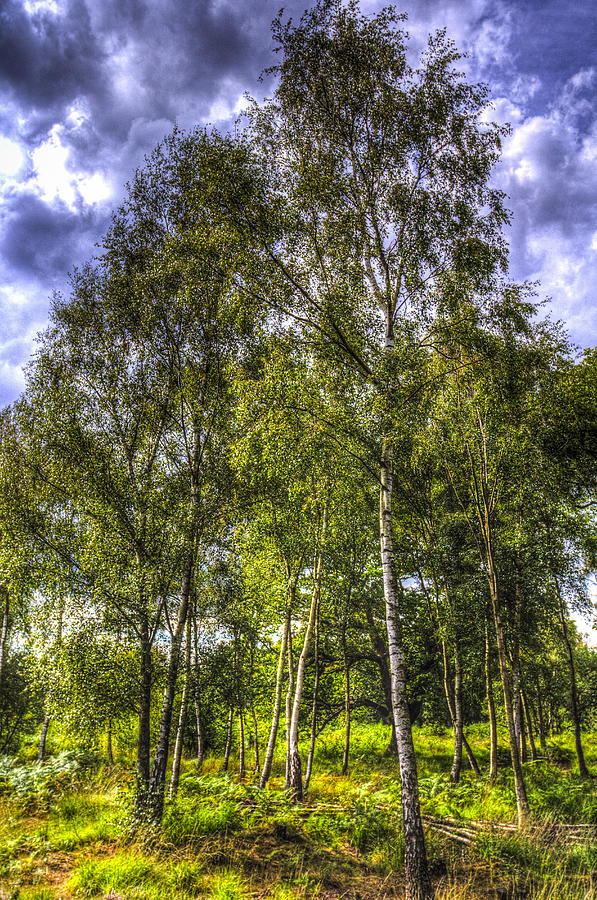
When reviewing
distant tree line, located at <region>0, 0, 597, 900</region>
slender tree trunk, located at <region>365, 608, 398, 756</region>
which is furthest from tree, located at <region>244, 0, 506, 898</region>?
slender tree trunk, located at <region>365, 608, 398, 756</region>

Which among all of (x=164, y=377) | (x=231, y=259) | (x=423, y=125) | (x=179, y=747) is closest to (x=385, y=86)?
(x=423, y=125)

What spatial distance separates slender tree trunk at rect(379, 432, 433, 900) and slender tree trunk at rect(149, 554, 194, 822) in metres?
4.85

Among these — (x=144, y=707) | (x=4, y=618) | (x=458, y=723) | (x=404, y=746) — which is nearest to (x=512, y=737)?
(x=458, y=723)

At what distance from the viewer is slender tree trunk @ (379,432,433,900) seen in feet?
21.9

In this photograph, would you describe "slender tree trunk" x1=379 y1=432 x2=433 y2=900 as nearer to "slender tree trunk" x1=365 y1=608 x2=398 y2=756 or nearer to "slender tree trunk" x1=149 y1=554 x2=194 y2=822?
"slender tree trunk" x1=149 y1=554 x2=194 y2=822

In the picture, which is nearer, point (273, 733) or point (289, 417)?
point (289, 417)

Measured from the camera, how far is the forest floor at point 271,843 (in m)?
6.54

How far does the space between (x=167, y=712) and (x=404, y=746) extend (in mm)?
5309

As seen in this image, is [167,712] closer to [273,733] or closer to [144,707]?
[144,707]

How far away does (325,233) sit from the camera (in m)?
9.89

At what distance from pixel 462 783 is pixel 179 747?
818 cm

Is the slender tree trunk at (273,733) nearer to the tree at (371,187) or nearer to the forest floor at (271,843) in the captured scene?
the forest floor at (271,843)

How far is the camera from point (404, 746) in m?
7.27

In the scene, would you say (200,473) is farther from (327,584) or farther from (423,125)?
(423,125)
